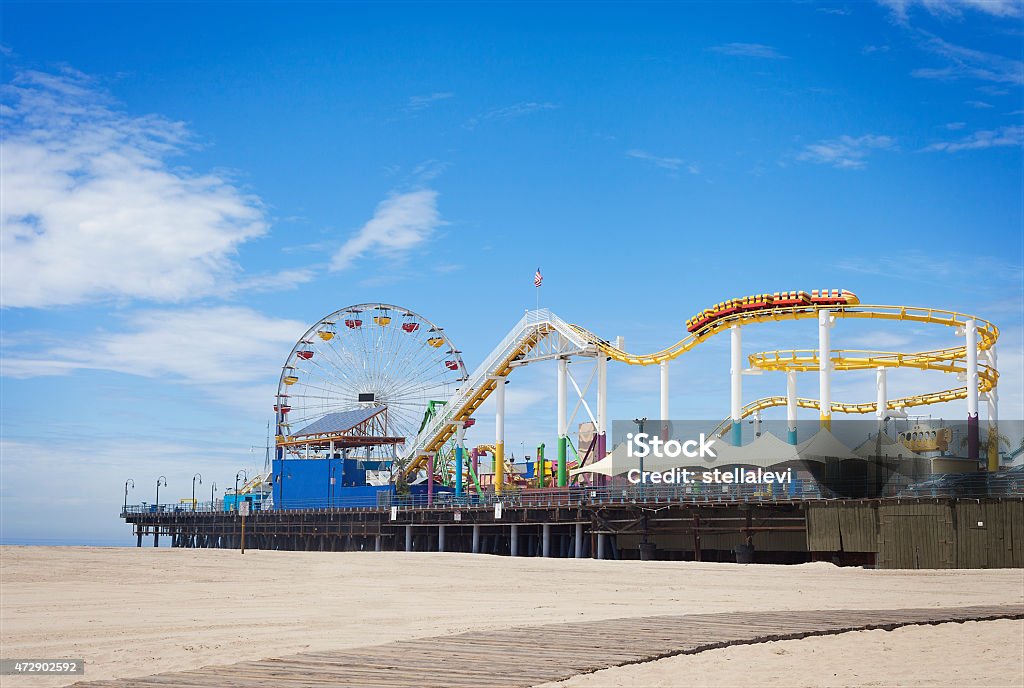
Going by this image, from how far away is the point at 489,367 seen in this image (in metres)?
54.8

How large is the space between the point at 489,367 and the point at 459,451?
550cm

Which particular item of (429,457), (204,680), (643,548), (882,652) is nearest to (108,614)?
(204,680)

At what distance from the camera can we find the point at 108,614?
18.5m

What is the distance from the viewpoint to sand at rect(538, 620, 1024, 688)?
33.2ft

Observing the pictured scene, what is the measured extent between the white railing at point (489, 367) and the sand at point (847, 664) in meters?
37.4

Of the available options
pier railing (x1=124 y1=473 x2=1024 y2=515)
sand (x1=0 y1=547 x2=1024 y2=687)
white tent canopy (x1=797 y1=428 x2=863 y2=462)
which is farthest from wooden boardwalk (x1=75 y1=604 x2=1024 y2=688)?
white tent canopy (x1=797 y1=428 x2=863 y2=462)

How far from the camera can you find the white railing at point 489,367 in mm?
51291

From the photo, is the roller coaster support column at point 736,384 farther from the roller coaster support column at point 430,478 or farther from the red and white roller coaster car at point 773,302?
the roller coaster support column at point 430,478

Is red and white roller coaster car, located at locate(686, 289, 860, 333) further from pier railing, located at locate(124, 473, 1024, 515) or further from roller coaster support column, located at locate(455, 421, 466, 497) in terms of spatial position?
roller coaster support column, located at locate(455, 421, 466, 497)

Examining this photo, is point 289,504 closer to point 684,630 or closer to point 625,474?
point 625,474

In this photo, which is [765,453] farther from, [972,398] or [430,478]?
[430,478]

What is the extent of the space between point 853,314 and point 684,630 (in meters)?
30.6

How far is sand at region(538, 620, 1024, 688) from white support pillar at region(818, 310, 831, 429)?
27048mm

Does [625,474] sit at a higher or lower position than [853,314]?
lower
